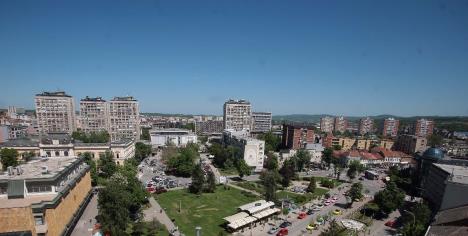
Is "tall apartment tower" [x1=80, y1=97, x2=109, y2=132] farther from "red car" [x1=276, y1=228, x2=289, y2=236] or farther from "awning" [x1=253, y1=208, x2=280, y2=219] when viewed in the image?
"red car" [x1=276, y1=228, x2=289, y2=236]

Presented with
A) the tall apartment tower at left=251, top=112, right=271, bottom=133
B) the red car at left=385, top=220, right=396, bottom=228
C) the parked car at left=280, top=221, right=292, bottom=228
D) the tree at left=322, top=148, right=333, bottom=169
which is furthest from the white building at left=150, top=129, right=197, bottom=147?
the red car at left=385, top=220, right=396, bottom=228

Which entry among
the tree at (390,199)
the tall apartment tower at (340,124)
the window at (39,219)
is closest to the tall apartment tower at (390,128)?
the tall apartment tower at (340,124)

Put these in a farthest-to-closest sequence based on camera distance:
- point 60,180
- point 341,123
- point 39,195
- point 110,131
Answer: point 341,123, point 110,131, point 60,180, point 39,195

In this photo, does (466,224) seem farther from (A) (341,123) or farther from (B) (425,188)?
(A) (341,123)

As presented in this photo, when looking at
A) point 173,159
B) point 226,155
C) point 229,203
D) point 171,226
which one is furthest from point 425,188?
point 173,159

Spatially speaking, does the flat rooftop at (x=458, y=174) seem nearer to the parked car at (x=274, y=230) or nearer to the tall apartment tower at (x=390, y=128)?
the parked car at (x=274, y=230)

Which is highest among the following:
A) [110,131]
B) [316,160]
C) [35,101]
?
[35,101]

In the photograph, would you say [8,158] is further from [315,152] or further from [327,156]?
[327,156]
